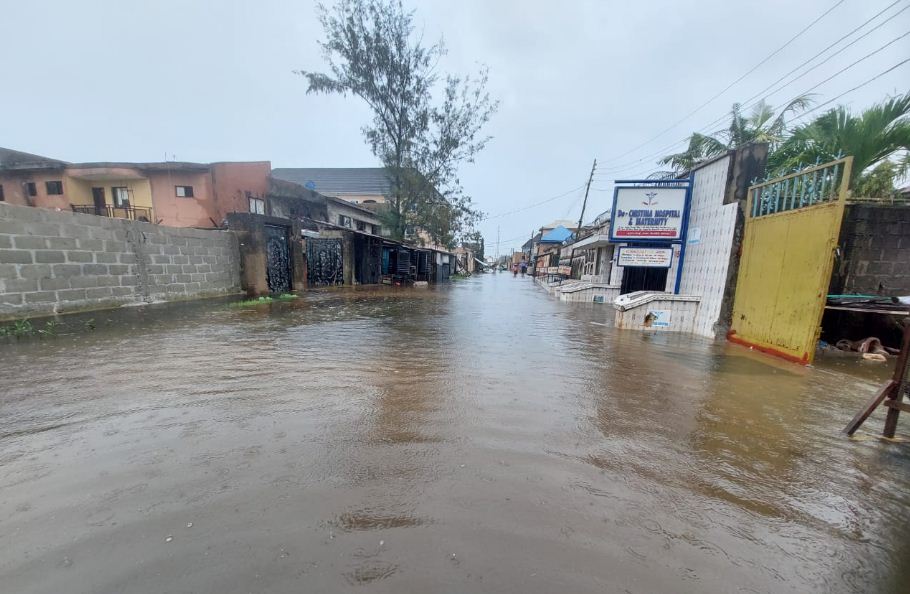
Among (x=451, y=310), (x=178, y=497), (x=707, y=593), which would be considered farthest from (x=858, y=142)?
(x=178, y=497)

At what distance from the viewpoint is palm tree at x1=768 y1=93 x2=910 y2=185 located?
288 inches

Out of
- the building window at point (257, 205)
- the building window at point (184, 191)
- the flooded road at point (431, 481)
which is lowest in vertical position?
the flooded road at point (431, 481)

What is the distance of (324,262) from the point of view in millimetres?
16406

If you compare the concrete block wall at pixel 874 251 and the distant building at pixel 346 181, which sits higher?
the distant building at pixel 346 181

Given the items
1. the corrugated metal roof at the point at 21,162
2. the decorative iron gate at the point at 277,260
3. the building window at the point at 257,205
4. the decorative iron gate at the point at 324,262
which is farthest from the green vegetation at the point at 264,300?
the corrugated metal roof at the point at 21,162

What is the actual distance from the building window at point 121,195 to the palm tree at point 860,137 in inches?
1219

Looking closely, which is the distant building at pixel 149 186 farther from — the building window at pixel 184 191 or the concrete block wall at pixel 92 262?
the concrete block wall at pixel 92 262

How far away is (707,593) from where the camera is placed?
1.48 m

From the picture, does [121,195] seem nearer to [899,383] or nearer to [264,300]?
[264,300]

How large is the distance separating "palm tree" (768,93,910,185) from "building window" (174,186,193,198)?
26.2 metres

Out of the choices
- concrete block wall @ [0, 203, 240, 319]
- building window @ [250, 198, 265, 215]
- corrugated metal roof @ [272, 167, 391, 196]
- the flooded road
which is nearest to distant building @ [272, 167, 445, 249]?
corrugated metal roof @ [272, 167, 391, 196]

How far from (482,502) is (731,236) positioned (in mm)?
7881

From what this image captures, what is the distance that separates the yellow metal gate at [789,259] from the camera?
5.09m

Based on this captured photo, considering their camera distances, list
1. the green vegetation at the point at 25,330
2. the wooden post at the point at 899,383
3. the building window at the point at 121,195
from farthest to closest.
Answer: the building window at the point at 121,195
the green vegetation at the point at 25,330
the wooden post at the point at 899,383
